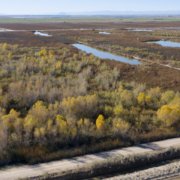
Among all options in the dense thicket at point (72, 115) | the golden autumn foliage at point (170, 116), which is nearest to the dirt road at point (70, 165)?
the dense thicket at point (72, 115)

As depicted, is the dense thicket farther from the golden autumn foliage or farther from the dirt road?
the dirt road

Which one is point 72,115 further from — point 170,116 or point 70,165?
point 170,116

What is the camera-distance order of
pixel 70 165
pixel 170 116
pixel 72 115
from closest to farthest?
pixel 70 165 < pixel 72 115 < pixel 170 116

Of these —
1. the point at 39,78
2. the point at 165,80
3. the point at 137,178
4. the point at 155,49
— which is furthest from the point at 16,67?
the point at 155,49

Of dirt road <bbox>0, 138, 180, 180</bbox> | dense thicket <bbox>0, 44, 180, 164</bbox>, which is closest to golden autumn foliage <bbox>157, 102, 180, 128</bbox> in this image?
dense thicket <bbox>0, 44, 180, 164</bbox>

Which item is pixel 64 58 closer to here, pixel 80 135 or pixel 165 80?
pixel 165 80

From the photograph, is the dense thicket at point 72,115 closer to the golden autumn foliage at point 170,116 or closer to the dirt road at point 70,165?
the golden autumn foliage at point 170,116

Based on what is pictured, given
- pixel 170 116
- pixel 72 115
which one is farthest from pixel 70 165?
pixel 170 116

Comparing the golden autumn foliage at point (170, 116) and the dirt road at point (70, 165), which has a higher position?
the golden autumn foliage at point (170, 116)
